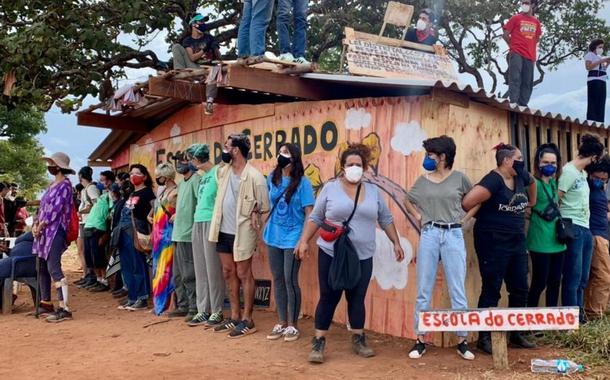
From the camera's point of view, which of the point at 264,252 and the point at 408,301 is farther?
the point at 264,252

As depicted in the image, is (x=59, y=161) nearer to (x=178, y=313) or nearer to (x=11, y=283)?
(x=11, y=283)

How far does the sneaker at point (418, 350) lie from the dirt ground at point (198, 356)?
0.19 ft

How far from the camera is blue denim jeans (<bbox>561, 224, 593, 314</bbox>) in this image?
18.0ft

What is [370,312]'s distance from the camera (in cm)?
591

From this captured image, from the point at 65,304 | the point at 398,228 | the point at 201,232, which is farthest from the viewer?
the point at 65,304

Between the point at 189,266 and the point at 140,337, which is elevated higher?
the point at 189,266

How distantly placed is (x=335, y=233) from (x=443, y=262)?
94cm

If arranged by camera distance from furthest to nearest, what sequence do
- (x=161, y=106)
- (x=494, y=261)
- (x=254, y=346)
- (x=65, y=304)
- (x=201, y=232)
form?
(x=161, y=106) < (x=65, y=304) < (x=201, y=232) < (x=254, y=346) < (x=494, y=261)

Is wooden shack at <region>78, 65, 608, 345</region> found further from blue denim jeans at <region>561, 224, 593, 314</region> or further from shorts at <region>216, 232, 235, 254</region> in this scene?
shorts at <region>216, 232, 235, 254</region>

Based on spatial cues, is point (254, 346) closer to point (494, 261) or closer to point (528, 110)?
point (494, 261)

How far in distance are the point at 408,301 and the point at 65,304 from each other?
3967 millimetres

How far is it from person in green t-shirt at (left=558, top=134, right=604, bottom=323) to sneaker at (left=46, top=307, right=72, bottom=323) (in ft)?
17.7

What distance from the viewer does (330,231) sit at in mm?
4734

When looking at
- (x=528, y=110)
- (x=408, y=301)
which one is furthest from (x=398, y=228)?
(x=528, y=110)
